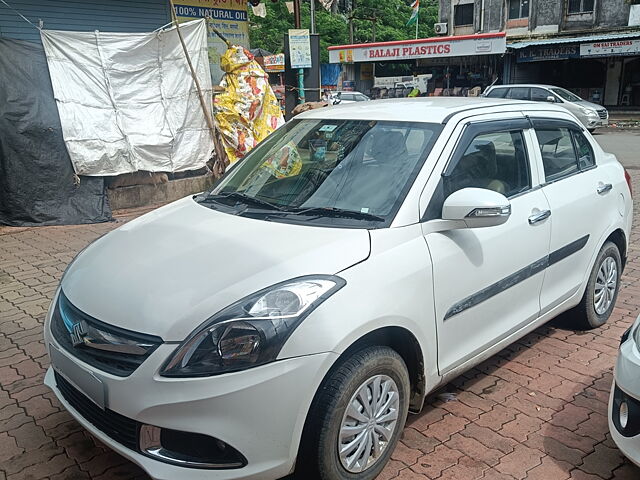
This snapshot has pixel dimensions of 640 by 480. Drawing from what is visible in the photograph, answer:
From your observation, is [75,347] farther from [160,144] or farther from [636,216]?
[636,216]

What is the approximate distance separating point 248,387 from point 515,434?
174 cm

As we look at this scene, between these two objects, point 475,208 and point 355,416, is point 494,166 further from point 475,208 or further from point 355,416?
point 355,416

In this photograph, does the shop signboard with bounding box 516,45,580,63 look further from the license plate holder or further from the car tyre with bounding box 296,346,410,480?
the license plate holder

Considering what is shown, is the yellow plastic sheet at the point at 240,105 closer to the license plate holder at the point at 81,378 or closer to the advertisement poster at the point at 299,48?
the advertisement poster at the point at 299,48

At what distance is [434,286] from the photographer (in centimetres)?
283

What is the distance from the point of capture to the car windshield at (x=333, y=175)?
3014 mm

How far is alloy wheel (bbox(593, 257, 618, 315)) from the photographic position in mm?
4406

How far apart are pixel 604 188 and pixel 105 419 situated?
12.1ft

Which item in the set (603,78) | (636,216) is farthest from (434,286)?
(603,78)

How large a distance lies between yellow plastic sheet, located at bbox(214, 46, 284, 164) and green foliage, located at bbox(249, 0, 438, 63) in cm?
2800

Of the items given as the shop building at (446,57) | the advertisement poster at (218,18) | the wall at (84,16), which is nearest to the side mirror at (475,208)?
the wall at (84,16)

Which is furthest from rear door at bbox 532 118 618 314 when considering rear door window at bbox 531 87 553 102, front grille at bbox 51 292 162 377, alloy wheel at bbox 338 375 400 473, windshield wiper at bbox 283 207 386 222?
rear door window at bbox 531 87 553 102

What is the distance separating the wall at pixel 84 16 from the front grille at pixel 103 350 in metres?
7.73

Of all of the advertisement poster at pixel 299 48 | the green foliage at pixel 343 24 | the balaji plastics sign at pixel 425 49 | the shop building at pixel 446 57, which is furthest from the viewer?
the green foliage at pixel 343 24
